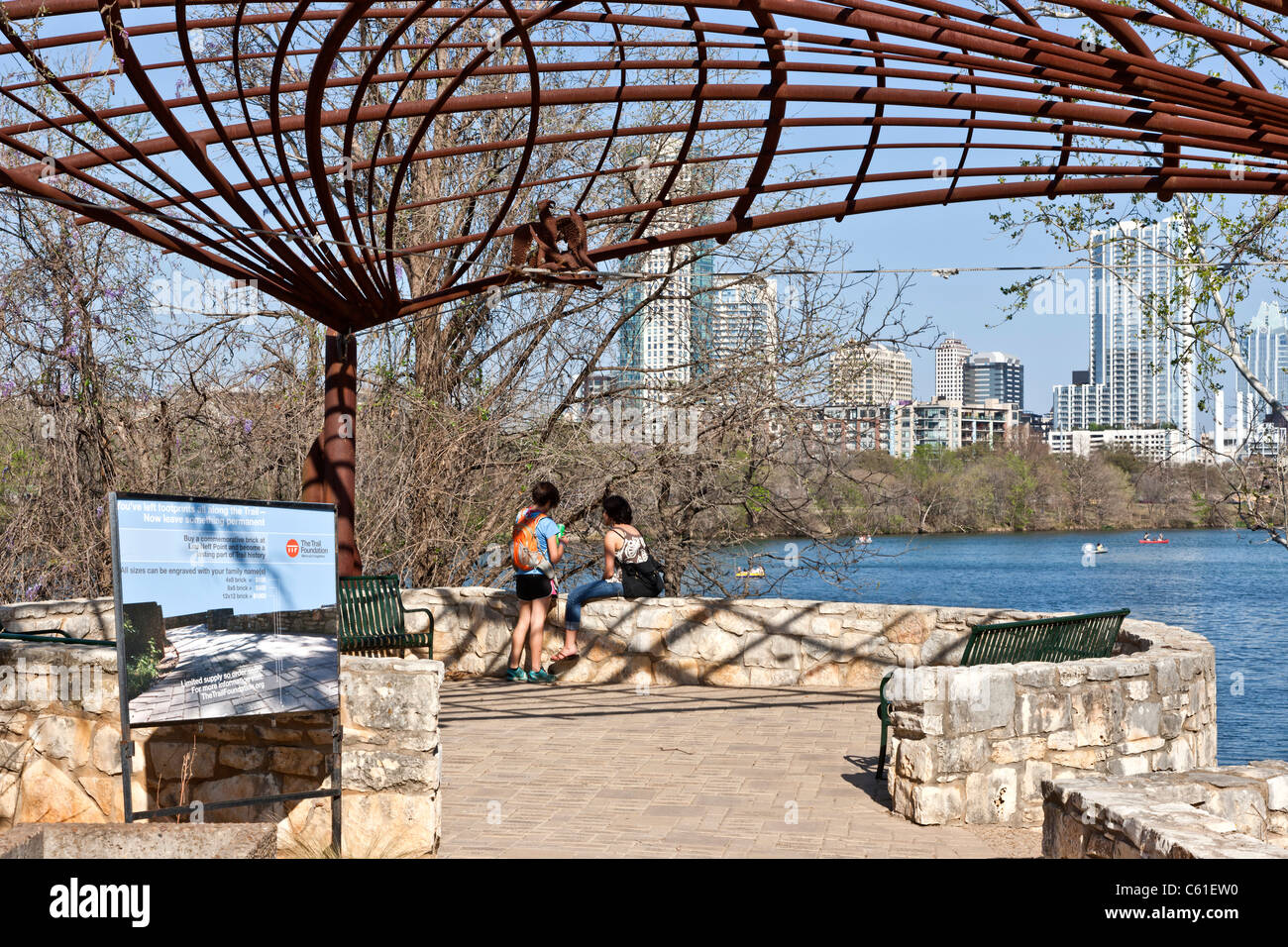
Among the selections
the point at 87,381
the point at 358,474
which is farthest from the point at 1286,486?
the point at 87,381

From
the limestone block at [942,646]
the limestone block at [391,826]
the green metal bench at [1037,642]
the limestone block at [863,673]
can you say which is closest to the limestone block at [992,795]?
the green metal bench at [1037,642]

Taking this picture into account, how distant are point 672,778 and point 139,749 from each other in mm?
2913

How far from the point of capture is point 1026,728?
21.5 ft

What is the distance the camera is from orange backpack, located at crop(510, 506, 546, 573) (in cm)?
941

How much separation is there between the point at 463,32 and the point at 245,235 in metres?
8.13

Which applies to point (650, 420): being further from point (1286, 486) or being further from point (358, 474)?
point (1286, 486)

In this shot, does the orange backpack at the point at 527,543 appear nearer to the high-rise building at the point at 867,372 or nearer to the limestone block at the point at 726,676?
the limestone block at the point at 726,676

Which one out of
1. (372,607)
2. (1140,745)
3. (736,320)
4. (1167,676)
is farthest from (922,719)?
(736,320)

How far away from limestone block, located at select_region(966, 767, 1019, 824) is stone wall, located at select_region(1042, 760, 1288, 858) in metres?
1.16

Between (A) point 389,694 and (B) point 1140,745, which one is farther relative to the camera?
(B) point 1140,745

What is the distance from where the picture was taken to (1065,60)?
16.6ft

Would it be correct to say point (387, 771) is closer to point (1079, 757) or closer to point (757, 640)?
point (1079, 757)

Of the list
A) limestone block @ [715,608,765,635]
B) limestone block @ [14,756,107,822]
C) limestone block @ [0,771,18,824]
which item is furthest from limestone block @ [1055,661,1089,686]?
limestone block @ [0,771,18,824]
